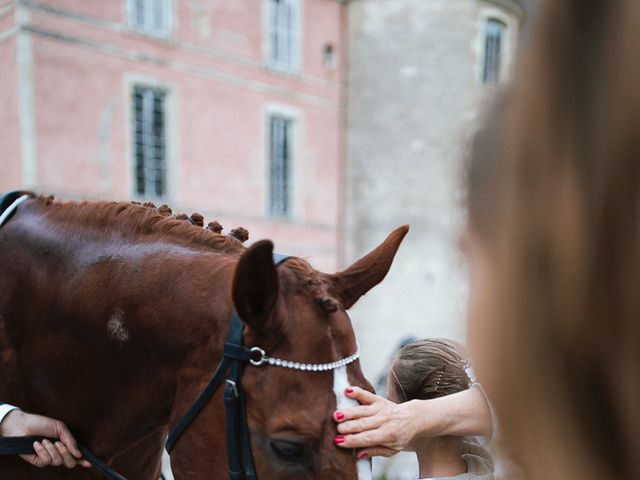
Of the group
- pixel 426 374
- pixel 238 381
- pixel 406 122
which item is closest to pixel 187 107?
pixel 406 122

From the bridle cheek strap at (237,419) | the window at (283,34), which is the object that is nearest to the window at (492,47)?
the window at (283,34)

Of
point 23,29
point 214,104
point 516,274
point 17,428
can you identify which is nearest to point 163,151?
point 214,104

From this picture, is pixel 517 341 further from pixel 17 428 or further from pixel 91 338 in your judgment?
pixel 17 428

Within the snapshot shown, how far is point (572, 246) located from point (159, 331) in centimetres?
134

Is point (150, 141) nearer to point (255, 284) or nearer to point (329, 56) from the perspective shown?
point (329, 56)

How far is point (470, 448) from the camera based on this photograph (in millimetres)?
1978

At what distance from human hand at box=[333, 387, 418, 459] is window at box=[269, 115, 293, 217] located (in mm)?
13043

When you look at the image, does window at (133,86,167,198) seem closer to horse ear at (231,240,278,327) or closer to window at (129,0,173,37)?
window at (129,0,173,37)

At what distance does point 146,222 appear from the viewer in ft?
6.10

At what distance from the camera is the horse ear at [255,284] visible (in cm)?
142

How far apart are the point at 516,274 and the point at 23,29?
11489 mm

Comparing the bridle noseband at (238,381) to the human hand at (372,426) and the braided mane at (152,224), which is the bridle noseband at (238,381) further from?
the braided mane at (152,224)

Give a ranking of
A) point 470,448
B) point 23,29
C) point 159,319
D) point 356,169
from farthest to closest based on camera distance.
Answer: point 356,169, point 23,29, point 470,448, point 159,319

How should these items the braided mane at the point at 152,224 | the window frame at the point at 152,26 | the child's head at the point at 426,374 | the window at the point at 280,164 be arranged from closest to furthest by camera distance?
the braided mane at the point at 152,224, the child's head at the point at 426,374, the window frame at the point at 152,26, the window at the point at 280,164
